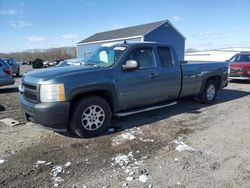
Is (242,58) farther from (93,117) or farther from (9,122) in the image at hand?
(9,122)

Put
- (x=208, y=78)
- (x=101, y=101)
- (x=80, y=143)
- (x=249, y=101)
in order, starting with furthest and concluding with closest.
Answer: (x=249, y=101), (x=208, y=78), (x=101, y=101), (x=80, y=143)

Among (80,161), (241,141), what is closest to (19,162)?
(80,161)

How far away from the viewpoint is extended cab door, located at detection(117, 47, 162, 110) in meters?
5.54

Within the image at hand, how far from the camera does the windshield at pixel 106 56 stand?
5.66 m

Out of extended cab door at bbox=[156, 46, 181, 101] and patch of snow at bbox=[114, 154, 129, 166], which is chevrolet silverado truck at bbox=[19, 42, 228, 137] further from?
patch of snow at bbox=[114, 154, 129, 166]

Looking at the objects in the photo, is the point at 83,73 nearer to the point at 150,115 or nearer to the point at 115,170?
the point at 115,170

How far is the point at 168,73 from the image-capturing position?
21.2 feet

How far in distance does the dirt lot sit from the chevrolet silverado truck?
426 mm

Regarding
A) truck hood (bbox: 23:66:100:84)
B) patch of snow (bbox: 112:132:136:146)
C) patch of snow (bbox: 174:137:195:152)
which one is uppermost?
truck hood (bbox: 23:66:100:84)

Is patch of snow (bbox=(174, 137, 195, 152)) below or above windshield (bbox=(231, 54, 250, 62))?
below

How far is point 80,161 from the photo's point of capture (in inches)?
161

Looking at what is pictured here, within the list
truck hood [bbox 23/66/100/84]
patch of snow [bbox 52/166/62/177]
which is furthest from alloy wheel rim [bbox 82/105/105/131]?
patch of snow [bbox 52/166/62/177]

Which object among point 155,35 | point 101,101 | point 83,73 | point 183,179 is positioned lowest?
point 183,179

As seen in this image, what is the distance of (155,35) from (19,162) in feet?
92.5
